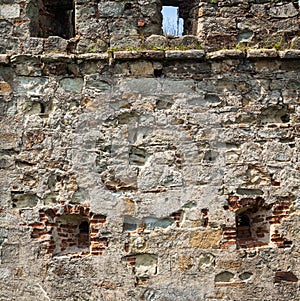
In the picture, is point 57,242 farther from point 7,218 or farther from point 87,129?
point 87,129

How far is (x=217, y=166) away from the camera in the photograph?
5707mm

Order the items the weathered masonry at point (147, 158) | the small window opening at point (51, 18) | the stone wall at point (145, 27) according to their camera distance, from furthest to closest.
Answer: the small window opening at point (51, 18), the stone wall at point (145, 27), the weathered masonry at point (147, 158)

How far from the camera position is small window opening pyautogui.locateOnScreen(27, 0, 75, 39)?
6.07 metres

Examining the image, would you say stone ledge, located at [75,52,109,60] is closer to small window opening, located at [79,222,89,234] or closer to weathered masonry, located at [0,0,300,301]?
weathered masonry, located at [0,0,300,301]

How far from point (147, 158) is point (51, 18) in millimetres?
2283

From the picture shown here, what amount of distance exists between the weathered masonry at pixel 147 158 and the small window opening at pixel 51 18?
163 millimetres

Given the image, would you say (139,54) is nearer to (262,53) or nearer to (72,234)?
(262,53)

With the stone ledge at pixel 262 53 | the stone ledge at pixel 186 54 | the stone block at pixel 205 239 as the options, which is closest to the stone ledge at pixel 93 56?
the stone ledge at pixel 186 54

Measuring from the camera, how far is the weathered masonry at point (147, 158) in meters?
5.56

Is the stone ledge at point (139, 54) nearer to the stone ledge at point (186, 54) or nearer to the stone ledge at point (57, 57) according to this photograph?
the stone ledge at point (186, 54)

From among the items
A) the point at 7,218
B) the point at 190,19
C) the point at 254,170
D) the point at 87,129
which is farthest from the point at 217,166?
the point at 7,218

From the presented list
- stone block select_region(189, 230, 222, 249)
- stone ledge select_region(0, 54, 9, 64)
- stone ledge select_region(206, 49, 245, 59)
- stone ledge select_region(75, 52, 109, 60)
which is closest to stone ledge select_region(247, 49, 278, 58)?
stone ledge select_region(206, 49, 245, 59)

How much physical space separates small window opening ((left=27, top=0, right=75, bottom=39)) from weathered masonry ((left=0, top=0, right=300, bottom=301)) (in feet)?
0.54

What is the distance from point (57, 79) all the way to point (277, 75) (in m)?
2.57
